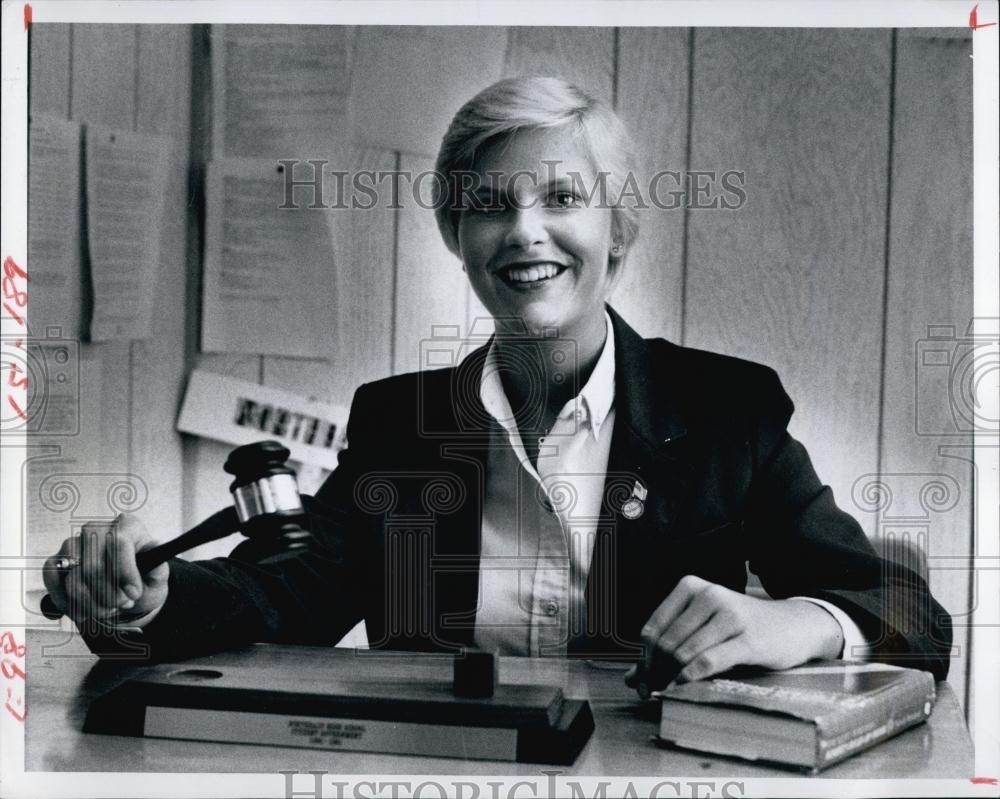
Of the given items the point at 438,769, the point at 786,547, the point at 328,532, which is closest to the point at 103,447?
the point at 328,532

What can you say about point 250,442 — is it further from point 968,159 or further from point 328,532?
point 968,159

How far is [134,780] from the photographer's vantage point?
1.25 metres

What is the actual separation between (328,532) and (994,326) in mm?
837

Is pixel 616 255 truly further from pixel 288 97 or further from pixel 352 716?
pixel 352 716

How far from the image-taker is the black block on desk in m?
1.15

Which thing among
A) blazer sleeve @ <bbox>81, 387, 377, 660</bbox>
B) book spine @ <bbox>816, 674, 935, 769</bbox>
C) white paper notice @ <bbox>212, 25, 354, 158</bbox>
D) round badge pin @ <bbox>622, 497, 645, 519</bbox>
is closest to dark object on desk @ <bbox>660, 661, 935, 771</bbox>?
book spine @ <bbox>816, 674, 935, 769</bbox>

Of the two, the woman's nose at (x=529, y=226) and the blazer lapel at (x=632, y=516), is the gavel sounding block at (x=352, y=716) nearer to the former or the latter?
the blazer lapel at (x=632, y=516)

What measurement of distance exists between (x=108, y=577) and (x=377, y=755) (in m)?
0.39

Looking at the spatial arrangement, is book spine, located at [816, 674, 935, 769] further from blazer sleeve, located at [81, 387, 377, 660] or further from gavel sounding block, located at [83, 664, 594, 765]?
blazer sleeve, located at [81, 387, 377, 660]

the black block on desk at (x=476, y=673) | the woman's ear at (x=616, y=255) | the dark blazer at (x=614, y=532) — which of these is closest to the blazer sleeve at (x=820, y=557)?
the dark blazer at (x=614, y=532)

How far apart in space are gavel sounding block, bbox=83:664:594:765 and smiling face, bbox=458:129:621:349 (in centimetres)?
43

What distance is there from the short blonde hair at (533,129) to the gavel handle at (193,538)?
1.34 ft

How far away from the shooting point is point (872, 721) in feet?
3.72

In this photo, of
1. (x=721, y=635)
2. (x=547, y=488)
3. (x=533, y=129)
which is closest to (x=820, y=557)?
(x=721, y=635)
